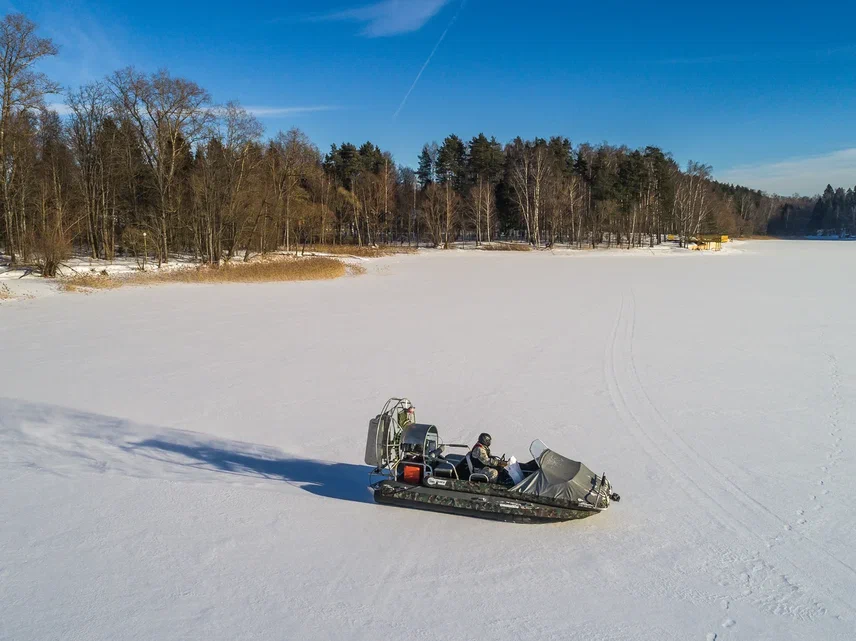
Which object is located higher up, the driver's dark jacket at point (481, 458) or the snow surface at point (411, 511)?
the driver's dark jacket at point (481, 458)

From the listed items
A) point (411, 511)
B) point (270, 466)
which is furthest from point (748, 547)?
point (270, 466)

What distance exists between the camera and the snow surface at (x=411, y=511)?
4.16m

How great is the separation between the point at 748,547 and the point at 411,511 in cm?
320

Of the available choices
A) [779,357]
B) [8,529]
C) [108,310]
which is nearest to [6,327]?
[108,310]

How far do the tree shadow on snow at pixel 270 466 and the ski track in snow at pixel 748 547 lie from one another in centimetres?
361

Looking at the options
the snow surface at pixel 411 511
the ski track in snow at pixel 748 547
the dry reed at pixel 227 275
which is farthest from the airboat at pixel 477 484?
the dry reed at pixel 227 275

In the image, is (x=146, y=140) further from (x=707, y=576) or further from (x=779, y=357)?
(x=707, y=576)

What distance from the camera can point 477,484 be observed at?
544 centimetres

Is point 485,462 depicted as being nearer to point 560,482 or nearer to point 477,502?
point 477,502

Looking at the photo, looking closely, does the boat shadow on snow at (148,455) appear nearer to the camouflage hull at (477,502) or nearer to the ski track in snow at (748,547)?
the camouflage hull at (477,502)

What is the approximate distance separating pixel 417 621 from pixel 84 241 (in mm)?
43988

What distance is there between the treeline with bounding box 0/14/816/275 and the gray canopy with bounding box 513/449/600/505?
2624 centimetres

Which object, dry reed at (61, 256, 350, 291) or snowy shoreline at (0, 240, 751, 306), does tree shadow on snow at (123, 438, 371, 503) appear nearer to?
snowy shoreline at (0, 240, 751, 306)

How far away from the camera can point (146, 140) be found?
1229 inches
